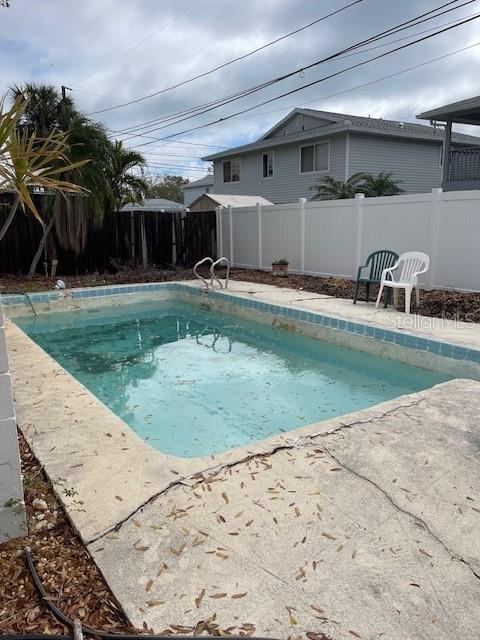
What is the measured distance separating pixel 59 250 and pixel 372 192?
9668mm

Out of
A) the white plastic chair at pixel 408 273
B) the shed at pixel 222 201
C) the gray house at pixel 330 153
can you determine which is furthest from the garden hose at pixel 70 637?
the gray house at pixel 330 153

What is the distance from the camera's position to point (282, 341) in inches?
271

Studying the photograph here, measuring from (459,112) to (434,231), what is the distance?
26.9 ft

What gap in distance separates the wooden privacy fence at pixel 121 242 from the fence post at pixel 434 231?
717 centimetres

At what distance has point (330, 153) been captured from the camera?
54.7 feet

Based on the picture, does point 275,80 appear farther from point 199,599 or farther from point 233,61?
point 199,599

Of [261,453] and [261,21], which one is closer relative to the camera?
[261,453]

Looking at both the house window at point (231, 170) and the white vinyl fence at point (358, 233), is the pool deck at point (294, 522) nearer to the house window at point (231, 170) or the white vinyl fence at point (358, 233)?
the white vinyl fence at point (358, 233)

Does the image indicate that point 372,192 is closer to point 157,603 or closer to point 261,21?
point 261,21

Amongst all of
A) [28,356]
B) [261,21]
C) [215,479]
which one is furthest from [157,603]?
[261,21]

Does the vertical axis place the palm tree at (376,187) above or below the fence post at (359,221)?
above

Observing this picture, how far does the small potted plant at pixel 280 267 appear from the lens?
10.7 metres

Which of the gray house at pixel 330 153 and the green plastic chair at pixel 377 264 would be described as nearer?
the green plastic chair at pixel 377 264

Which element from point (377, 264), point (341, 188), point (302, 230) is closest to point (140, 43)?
point (341, 188)
